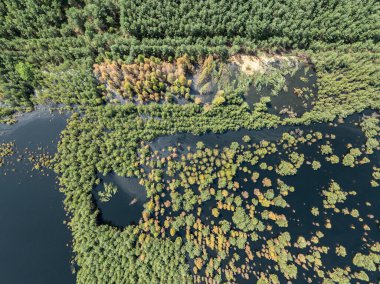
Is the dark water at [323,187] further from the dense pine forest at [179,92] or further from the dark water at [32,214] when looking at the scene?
the dark water at [32,214]

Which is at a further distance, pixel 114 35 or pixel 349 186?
pixel 114 35

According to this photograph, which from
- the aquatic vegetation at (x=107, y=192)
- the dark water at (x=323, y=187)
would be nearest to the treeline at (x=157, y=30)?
the aquatic vegetation at (x=107, y=192)

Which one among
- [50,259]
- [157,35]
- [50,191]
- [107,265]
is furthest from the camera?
[157,35]

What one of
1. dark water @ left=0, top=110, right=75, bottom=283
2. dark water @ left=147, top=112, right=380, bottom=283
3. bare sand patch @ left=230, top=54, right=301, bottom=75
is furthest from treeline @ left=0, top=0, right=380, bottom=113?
dark water @ left=147, top=112, right=380, bottom=283

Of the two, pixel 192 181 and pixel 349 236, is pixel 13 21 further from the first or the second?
pixel 349 236

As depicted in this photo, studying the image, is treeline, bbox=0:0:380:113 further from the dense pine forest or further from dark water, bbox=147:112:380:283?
dark water, bbox=147:112:380:283

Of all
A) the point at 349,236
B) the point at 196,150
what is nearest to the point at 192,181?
the point at 196,150

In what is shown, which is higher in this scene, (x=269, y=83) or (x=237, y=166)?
(x=269, y=83)

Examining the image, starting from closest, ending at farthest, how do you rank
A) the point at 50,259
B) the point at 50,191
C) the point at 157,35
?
the point at 50,259, the point at 50,191, the point at 157,35
